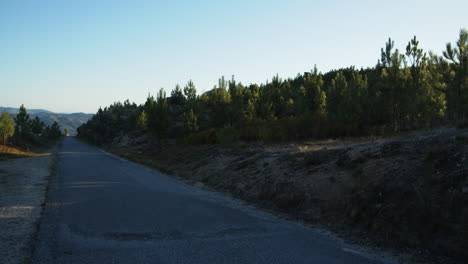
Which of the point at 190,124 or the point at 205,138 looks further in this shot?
the point at 190,124

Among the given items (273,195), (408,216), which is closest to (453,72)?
(273,195)

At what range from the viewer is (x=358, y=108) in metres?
22.6

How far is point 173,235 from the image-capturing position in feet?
21.7

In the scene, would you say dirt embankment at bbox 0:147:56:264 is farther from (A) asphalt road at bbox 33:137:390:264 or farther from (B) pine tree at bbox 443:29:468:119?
(B) pine tree at bbox 443:29:468:119

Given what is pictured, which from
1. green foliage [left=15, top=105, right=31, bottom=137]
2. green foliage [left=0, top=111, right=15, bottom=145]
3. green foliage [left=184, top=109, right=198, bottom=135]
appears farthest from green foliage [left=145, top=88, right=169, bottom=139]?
green foliage [left=15, top=105, right=31, bottom=137]

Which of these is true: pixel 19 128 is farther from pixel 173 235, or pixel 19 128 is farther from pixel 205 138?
pixel 173 235

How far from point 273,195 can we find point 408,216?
4.82m

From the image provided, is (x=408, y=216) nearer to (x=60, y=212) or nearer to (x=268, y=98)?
(x=60, y=212)

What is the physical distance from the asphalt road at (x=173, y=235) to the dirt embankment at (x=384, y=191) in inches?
39.4

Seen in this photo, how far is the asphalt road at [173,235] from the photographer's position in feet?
17.6

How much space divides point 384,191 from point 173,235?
501cm

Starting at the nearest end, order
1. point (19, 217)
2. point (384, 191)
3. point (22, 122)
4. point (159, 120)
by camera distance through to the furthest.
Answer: point (384, 191), point (19, 217), point (159, 120), point (22, 122)

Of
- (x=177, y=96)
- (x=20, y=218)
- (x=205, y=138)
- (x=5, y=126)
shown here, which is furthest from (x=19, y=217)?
(x=177, y=96)

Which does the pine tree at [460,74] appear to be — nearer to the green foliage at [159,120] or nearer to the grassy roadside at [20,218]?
the grassy roadside at [20,218]
